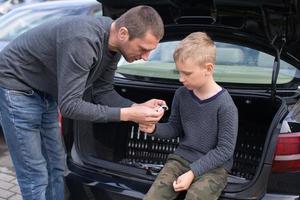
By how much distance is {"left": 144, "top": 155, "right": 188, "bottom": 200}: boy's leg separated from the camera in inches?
85.6

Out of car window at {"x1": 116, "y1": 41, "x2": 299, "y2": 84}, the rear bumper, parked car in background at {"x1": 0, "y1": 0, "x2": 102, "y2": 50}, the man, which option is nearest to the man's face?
the man

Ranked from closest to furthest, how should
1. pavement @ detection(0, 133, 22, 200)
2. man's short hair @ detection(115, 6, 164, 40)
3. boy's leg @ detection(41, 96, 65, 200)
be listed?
man's short hair @ detection(115, 6, 164, 40) → boy's leg @ detection(41, 96, 65, 200) → pavement @ detection(0, 133, 22, 200)

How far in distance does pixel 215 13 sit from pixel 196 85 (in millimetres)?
1066

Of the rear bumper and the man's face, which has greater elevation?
the man's face

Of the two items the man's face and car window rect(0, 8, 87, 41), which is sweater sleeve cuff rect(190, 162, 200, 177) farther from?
car window rect(0, 8, 87, 41)

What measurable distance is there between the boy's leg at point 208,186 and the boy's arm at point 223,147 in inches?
1.4

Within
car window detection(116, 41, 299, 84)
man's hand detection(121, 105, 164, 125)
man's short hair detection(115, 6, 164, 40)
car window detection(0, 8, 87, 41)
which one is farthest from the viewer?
car window detection(0, 8, 87, 41)

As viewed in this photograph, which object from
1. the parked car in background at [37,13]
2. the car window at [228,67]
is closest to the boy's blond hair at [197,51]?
the car window at [228,67]

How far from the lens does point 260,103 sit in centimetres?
254

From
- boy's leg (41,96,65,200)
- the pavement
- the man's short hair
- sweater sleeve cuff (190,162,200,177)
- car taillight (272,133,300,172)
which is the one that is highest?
the man's short hair

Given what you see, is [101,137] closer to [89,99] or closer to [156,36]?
[89,99]

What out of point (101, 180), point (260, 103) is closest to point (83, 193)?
point (101, 180)

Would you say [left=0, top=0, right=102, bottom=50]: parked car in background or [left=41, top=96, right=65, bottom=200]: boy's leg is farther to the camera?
[left=0, top=0, right=102, bottom=50]: parked car in background

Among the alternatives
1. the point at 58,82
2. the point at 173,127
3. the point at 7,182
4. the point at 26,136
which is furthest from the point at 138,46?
the point at 7,182
